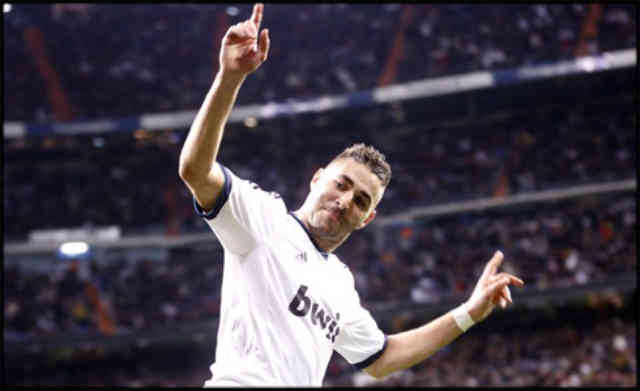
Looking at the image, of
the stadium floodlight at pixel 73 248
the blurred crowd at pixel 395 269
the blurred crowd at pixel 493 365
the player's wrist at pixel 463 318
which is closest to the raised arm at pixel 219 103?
the player's wrist at pixel 463 318

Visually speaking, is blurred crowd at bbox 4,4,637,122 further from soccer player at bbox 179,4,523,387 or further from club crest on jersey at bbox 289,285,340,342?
club crest on jersey at bbox 289,285,340,342

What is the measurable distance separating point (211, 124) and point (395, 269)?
1870cm

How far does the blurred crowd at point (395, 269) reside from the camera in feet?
64.4

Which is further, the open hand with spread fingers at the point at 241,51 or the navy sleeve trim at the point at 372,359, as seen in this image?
the navy sleeve trim at the point at 372,359

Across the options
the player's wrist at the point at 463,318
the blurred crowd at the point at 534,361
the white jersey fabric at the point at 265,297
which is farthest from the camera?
the blurred crowd at the point at 534,361

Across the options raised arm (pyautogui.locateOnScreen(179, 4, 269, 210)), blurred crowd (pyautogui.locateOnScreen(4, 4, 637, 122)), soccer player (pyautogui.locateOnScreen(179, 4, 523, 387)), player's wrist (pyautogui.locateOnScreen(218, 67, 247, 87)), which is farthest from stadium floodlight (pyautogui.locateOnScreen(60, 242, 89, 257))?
player's wrist (pyautogui.locateOnScreen(218, 67, 247, 87))

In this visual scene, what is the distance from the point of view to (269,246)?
103 inches

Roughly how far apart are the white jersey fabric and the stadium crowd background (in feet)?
52.6

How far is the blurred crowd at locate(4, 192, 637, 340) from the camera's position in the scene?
1964 centimetres

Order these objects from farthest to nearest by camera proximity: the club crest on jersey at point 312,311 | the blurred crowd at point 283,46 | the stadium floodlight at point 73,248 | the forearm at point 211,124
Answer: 1. the blurred crowd at point 283,46
2. the stadium floodlight at point 73,248
3. the club crest on jersey at point 312,311
4. the forearm at point 211,124

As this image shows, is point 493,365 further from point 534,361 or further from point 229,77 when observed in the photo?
point 229,77

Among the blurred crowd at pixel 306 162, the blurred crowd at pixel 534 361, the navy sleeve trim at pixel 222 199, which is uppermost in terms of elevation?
the blurred crowd at pixel 306 162

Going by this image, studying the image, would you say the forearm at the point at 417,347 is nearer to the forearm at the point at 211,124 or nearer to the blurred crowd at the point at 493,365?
the forearm at the point at 211,124

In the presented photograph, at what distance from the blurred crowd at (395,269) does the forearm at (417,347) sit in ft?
52.7
